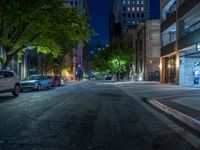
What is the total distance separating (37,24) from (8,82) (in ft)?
21.8

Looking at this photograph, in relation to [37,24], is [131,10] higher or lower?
higher

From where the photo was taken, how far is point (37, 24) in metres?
29.8

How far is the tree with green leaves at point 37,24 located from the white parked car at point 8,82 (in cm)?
442

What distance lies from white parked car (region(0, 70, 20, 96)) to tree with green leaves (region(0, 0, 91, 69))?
4.42m

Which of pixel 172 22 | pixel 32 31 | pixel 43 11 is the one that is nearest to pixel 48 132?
pixel 43 11

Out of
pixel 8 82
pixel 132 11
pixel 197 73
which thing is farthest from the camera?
pixel 132 11

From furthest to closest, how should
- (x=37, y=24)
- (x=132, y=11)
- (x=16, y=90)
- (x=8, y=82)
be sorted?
1. (x=132, y=11)
2. (x=37, y=24)
3. (x=16, y=90)
4. (x=8, y=82)

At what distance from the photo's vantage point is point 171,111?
15281mm

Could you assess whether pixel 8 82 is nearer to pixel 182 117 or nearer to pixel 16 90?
pixel 16 90

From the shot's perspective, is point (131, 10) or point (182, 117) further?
point (131, 10)

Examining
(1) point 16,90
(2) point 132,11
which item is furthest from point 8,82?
(2) point 132,11

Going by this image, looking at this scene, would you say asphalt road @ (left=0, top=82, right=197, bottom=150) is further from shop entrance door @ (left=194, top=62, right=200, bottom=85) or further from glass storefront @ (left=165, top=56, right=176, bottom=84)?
glass storefront @ (left=165, top=56, right=176, bottom=84)

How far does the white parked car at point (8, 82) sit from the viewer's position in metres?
24.1

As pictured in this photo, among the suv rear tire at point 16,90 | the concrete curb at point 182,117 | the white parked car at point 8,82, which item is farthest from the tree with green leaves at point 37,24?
the concrete curb at point 182,117
